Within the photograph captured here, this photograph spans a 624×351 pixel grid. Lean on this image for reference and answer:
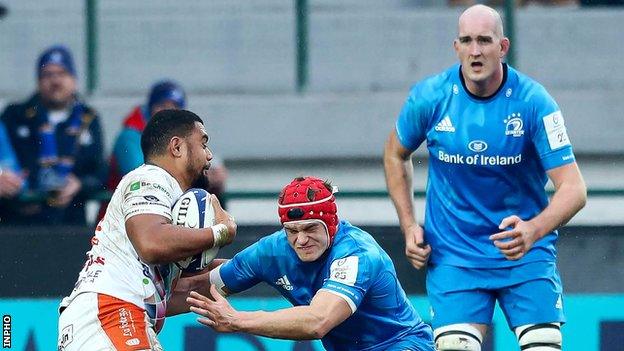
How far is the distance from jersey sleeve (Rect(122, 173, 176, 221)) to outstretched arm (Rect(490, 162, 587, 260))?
1.49 meters

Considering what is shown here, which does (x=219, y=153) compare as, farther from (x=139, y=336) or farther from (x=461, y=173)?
(x=139, y=336)

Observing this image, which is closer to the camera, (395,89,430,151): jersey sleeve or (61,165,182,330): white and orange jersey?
(61,165,182,330): white and orange jersey

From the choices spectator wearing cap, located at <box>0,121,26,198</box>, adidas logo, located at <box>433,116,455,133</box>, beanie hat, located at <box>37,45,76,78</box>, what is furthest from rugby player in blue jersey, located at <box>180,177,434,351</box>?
beanie hat, located at <box>37,45,76,78</box>

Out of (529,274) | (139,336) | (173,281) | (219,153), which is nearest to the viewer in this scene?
(139,336)

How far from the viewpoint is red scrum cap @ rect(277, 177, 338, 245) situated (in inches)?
228

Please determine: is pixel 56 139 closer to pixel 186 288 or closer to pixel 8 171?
pixel 8 171

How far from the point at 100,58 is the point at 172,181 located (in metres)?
5.05

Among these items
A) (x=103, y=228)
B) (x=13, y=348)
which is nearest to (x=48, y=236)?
(x=13, y=348)

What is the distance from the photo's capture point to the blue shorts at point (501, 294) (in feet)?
21.3

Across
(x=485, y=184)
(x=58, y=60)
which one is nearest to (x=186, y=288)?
(x=485, y=184)

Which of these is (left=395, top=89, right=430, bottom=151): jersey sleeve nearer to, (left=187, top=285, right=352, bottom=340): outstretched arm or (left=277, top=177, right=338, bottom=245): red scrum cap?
(left=277, top=177, right=338, bottom=245): red scrum cap

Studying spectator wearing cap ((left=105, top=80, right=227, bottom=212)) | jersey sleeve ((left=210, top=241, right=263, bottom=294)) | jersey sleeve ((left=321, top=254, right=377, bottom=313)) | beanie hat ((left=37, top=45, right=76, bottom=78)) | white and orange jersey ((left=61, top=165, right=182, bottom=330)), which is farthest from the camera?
beanie hat ((left=37, top=45, right=76, bottom=78))

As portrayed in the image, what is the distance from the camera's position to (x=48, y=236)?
27.9ft

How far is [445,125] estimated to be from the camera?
654 centimetres
